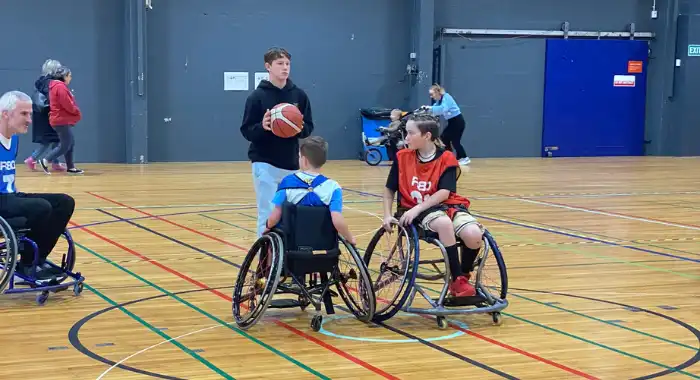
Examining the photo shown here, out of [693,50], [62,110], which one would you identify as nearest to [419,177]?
[62,110]

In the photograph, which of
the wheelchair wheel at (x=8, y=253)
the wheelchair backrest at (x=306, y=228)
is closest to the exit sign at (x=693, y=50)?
the wheelchair backrest at (x=306, y=228)

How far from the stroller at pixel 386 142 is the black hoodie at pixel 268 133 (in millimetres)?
7596

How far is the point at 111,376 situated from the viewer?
10.8ft

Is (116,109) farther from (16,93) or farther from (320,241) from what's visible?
(320,241)

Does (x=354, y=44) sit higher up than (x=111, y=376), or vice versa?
(x=354, y=44)

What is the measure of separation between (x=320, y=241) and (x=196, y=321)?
27.4 inches

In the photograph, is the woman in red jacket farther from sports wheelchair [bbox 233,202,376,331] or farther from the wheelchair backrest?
the wheelchair backrest

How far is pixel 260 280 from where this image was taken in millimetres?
4047

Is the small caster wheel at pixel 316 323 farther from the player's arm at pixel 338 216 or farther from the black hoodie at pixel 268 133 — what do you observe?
the black hoodie at pixel 268 133

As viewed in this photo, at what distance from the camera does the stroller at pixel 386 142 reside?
1310 centimetres

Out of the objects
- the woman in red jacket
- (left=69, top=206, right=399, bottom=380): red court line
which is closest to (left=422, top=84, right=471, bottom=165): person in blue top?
the woman in red jacket

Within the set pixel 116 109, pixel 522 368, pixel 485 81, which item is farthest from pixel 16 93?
pixel 485 81

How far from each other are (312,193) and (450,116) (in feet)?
32.1

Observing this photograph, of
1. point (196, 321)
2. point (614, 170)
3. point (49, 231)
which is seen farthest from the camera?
point (614, 170)
